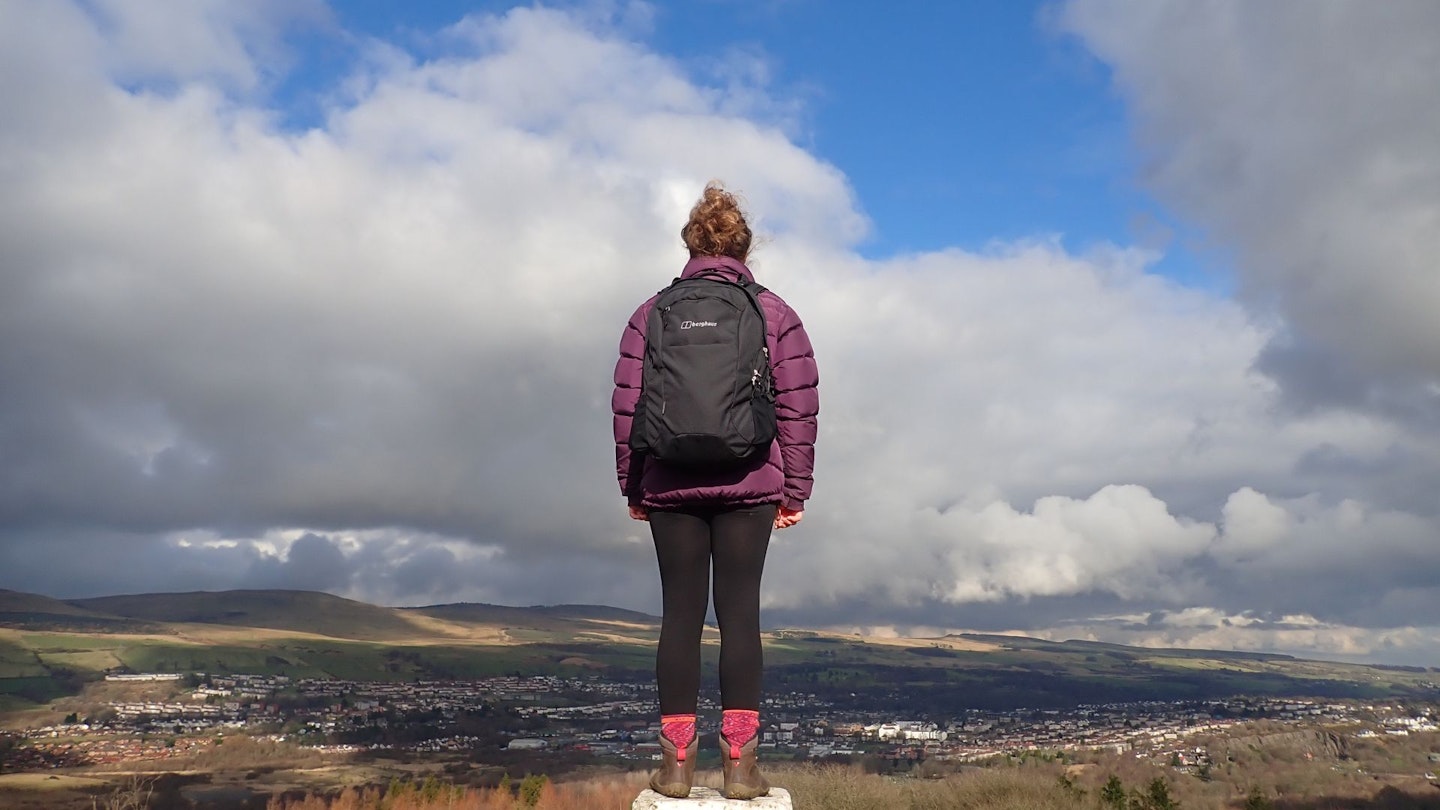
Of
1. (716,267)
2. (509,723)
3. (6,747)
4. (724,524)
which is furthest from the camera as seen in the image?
(509,723)

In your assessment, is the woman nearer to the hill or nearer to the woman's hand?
the woman's hand

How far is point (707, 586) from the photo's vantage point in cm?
434

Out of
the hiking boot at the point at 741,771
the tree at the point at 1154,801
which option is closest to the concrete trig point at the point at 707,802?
the hiking boot at the point at 741,771

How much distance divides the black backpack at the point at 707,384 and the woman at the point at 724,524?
0.12 metres

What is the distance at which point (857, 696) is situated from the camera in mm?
124250

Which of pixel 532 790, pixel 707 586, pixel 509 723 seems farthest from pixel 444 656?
pixel 707 586

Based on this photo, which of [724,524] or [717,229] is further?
[717,229]

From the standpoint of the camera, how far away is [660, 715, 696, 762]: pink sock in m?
4.09

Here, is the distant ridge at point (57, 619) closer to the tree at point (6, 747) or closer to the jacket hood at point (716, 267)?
the tree at point (6, 747)

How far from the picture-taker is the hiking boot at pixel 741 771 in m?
4.04

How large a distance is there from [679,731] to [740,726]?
261 millimetres

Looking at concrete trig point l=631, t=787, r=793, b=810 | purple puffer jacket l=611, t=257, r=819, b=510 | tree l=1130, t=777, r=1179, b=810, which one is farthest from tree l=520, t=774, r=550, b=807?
purple puffer jacket l=611, t=257, r=819, b=510

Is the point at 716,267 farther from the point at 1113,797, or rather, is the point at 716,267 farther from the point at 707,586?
the point at 1113,797

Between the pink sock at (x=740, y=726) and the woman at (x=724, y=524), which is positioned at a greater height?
the woman at (x=724, y=524)
